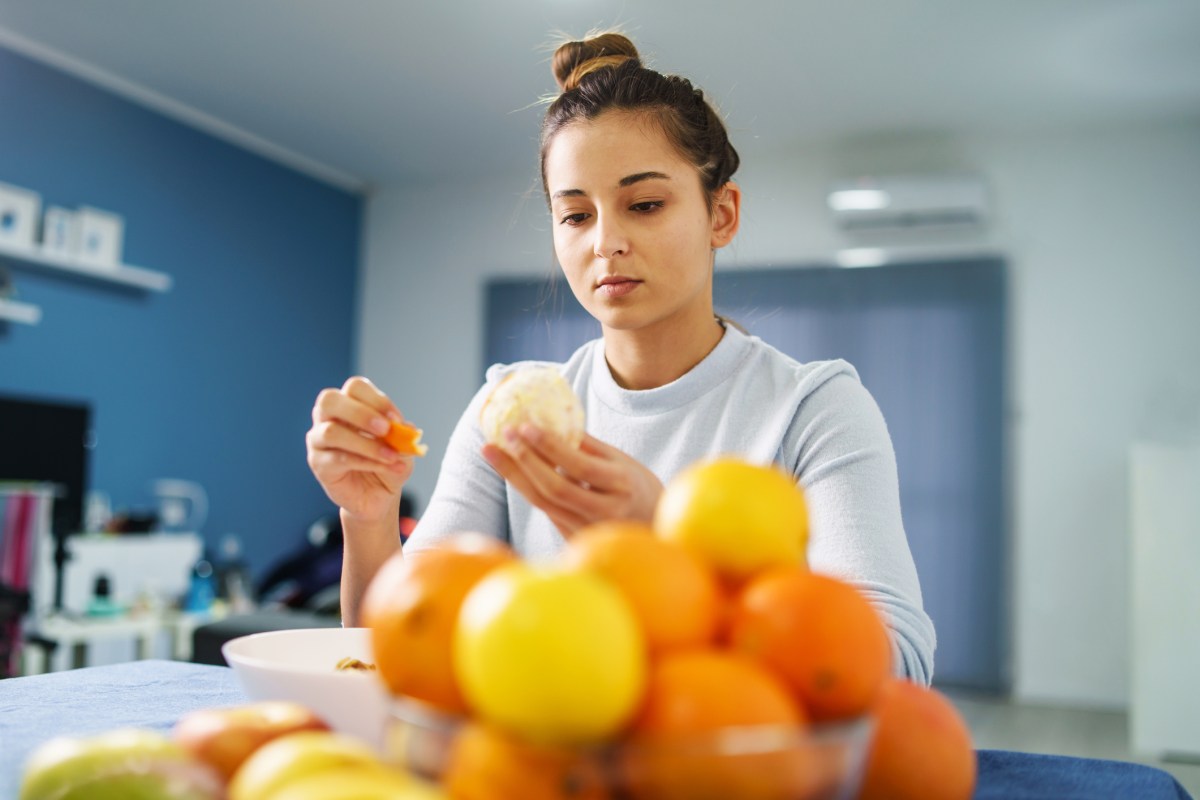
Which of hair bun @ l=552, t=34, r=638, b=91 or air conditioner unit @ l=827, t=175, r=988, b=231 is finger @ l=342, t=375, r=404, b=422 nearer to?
hair bun @ l=552, t=34, r=638, b=91

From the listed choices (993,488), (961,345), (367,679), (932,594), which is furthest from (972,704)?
(367,679)

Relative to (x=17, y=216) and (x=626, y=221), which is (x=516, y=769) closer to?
(x=626, y=221)

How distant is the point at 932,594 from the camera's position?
545 centimetres

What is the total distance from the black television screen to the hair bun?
354 cm

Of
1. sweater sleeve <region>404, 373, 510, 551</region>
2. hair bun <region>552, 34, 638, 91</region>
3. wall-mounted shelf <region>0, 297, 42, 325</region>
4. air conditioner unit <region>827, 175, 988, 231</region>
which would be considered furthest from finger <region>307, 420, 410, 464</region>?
air conditioner unit <region>827, 175, 988, 231</region>

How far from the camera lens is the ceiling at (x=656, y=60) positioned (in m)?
4.18

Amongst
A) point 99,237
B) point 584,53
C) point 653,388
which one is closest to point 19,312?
point 99,237

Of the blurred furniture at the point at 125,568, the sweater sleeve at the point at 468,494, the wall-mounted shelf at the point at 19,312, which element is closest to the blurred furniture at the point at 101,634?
the blurred furniture at the point at 125,568

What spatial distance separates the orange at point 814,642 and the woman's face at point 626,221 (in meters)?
0.90

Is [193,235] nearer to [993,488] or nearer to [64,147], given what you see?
[64,147]

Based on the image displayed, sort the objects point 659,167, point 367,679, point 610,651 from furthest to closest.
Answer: point 659,167 → point 367,679 → point 610,651

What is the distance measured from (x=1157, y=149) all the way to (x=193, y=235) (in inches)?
201

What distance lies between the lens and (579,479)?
2.57ft

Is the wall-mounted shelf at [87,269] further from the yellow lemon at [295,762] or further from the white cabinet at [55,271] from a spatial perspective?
the yellow lemon at [295,762]
